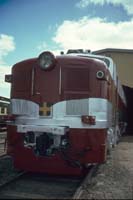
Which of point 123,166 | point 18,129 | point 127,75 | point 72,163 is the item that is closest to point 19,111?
point 18,129

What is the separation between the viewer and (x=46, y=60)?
8.13 metres

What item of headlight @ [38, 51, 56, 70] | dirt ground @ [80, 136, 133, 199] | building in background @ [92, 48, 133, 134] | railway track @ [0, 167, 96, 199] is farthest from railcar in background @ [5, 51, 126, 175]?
building in background @ [92, 48, 133, 134]

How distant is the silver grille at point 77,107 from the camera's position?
788 cm

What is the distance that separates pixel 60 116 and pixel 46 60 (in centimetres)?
130

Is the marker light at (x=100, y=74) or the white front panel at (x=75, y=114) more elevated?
the marker light at (x=100, y=74)

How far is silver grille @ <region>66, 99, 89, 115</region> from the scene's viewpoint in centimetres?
788

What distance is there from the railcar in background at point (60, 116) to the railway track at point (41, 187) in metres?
0.24

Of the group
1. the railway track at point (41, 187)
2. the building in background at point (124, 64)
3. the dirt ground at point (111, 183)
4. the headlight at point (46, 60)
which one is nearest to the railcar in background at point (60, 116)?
the headlight at point (46, 60)

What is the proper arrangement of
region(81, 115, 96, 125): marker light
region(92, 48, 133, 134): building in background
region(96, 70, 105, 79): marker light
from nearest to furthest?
region(81, 115, 96, 125): marker light
region(96, 70, 105, 79): marker light
region(92, 48, 133, 134): building in background

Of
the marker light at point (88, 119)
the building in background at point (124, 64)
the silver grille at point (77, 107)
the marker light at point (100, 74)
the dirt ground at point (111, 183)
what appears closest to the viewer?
the dirt ground at point (111, 183)

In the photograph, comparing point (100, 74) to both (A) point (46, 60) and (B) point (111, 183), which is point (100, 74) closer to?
(A) point (46, 60)

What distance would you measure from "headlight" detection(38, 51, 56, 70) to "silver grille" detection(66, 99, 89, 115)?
3.01 feet

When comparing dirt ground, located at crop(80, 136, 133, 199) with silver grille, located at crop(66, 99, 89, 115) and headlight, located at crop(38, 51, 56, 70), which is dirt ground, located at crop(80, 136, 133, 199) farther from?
headlight, located at crop(38, 51, 56, 70)

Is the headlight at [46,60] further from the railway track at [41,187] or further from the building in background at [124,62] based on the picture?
the building in background at [124,62]
